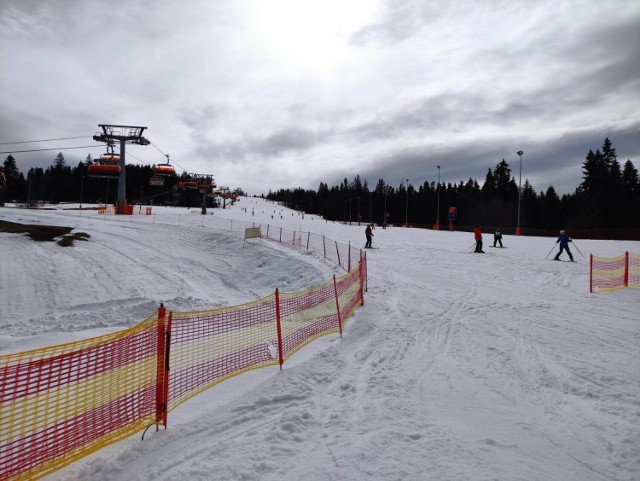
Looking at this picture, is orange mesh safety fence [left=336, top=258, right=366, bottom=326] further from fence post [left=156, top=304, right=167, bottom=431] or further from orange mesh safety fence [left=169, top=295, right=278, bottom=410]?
fence post [left=156, top=304, right=167, bottom=431]

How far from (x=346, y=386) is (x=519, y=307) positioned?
27.6 ft

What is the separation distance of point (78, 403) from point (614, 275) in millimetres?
18866

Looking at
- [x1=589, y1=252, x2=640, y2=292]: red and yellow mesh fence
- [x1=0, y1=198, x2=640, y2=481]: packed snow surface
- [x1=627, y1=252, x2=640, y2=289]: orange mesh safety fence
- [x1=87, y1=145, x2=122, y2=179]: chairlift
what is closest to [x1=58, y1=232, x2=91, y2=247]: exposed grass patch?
[x1=0, y1=198, x2=640, y2=481]: packed snow surface

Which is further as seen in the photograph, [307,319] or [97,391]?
[307,319]

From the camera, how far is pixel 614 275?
15.8 metres

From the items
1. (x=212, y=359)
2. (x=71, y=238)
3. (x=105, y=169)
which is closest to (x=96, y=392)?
(x=212, y=359)

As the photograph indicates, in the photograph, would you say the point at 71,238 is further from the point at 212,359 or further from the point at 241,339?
the point at 212,359

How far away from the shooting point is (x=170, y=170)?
42.3m

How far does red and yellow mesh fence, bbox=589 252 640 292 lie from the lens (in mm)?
14339

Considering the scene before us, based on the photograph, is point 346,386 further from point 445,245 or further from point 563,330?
point 445,245

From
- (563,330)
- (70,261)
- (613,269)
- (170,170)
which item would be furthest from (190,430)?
(170,170)

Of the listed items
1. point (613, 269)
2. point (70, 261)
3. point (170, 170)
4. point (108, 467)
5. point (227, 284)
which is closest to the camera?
point (108, 467)

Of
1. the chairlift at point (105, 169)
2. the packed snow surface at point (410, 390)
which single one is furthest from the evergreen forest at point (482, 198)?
the packed snow surface at point (410, 390)

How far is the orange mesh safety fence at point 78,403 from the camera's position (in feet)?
11.8
